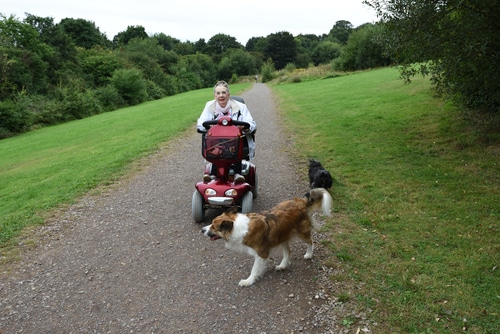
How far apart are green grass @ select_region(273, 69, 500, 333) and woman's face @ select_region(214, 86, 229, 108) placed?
2.90 m

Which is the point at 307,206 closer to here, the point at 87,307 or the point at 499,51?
the point at 87,307

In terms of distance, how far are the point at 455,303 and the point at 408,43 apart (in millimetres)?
6451

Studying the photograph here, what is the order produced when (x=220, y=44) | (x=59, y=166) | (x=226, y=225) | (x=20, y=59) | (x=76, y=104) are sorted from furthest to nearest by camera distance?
(x=220, y=44), (x=20, y=59), (x=76, y=104), (x=59, y=166), (x=226, y=225)

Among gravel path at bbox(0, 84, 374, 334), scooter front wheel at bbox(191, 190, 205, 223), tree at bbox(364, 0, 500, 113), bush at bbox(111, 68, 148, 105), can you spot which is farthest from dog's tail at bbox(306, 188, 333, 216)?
bush at bbox(111, 68, 148, 105)

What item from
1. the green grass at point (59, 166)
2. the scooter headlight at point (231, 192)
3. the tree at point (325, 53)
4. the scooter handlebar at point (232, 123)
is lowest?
the green grass at point (59, 166)

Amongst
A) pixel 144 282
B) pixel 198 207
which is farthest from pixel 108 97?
pixel 144 282

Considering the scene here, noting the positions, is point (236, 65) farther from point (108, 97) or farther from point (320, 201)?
point (320, 201)

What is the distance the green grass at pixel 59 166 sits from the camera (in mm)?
7476

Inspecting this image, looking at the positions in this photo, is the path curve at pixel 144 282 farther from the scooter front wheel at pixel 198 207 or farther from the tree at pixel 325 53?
the tree at pixel 325 53

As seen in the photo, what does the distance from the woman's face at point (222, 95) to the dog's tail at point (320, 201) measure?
241 centimetres

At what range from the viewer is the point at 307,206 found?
4.87 meters

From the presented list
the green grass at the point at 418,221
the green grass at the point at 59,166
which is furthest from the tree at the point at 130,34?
the green grass at the point at 418,221

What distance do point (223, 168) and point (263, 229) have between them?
164 centimetres

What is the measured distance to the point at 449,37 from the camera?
7434 mm
